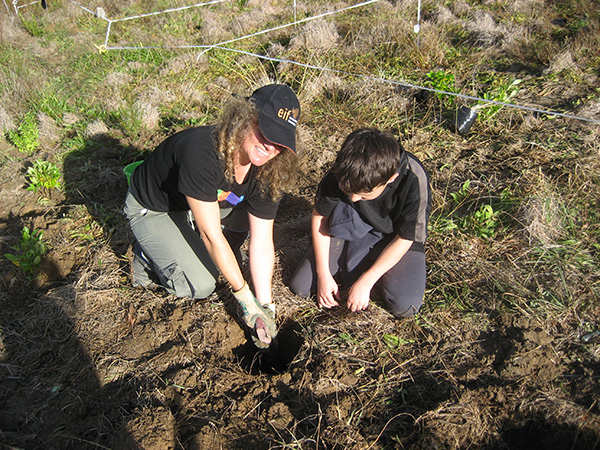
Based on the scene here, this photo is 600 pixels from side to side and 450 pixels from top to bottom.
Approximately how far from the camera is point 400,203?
71.7 inches

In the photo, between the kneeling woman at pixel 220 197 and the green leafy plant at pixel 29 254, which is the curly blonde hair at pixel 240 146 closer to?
the kneeling woman at pixel 220 197

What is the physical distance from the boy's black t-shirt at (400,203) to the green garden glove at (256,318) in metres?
0.58

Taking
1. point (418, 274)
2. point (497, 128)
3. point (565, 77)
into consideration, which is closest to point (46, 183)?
point (418, 274)

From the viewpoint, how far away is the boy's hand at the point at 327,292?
211 cm

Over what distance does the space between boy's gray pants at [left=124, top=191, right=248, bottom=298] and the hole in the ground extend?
0.41 metres

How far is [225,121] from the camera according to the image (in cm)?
176

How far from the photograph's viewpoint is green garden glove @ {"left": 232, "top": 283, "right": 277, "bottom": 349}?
6.47 ft

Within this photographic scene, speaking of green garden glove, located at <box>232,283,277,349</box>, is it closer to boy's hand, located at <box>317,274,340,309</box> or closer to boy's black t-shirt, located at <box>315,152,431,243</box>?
boy's hand, located at <box>317,274,340,309</box>

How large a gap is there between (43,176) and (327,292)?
2415 mm

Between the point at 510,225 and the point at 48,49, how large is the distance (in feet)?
18.5

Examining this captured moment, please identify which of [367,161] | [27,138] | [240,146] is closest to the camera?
[367,161]

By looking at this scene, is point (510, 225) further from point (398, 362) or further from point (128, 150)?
point (128, 150)

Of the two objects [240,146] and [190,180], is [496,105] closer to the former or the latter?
[240,146]

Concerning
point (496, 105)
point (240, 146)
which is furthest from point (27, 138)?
point (496, 105)
